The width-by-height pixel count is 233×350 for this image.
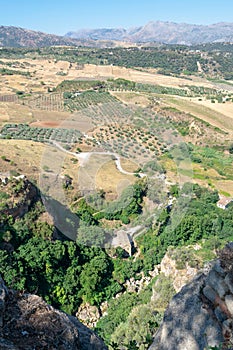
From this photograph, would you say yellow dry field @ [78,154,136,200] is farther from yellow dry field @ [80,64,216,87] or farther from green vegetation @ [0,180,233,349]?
yellow dry field @ [80,64,216,87]

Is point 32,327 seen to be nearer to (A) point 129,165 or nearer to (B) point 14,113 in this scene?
(A) point 129,165

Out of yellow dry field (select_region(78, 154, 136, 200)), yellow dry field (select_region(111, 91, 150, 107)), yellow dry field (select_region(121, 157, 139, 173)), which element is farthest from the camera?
yellow dry field (select_region(111, 91, 150, 107))

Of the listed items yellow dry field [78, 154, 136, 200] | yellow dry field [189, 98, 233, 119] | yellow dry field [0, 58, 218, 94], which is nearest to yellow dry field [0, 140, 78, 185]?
yellow dry field [78, 154, 136, 200]

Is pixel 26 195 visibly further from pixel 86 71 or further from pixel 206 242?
pixel 86 71

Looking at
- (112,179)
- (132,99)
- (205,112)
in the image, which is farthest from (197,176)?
(205,112)

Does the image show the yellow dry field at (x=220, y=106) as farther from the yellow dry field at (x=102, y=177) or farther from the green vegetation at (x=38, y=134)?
the yellow dry field at (x=102, y=177)

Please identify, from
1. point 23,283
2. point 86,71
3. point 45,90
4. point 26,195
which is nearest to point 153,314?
point 23,283
